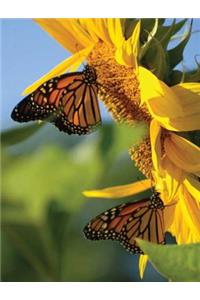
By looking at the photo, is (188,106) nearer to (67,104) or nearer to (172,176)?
(172,176)

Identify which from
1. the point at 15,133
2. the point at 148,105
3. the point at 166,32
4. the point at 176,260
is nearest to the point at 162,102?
the point at 148,105

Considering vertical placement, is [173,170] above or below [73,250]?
above

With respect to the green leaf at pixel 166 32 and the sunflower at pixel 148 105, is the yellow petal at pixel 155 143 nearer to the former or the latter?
the sunflower at pixel 148 105

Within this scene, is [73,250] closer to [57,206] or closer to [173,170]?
[57,206]

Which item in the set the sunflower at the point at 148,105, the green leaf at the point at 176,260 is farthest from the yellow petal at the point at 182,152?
the green leaf at the point at 176,260
